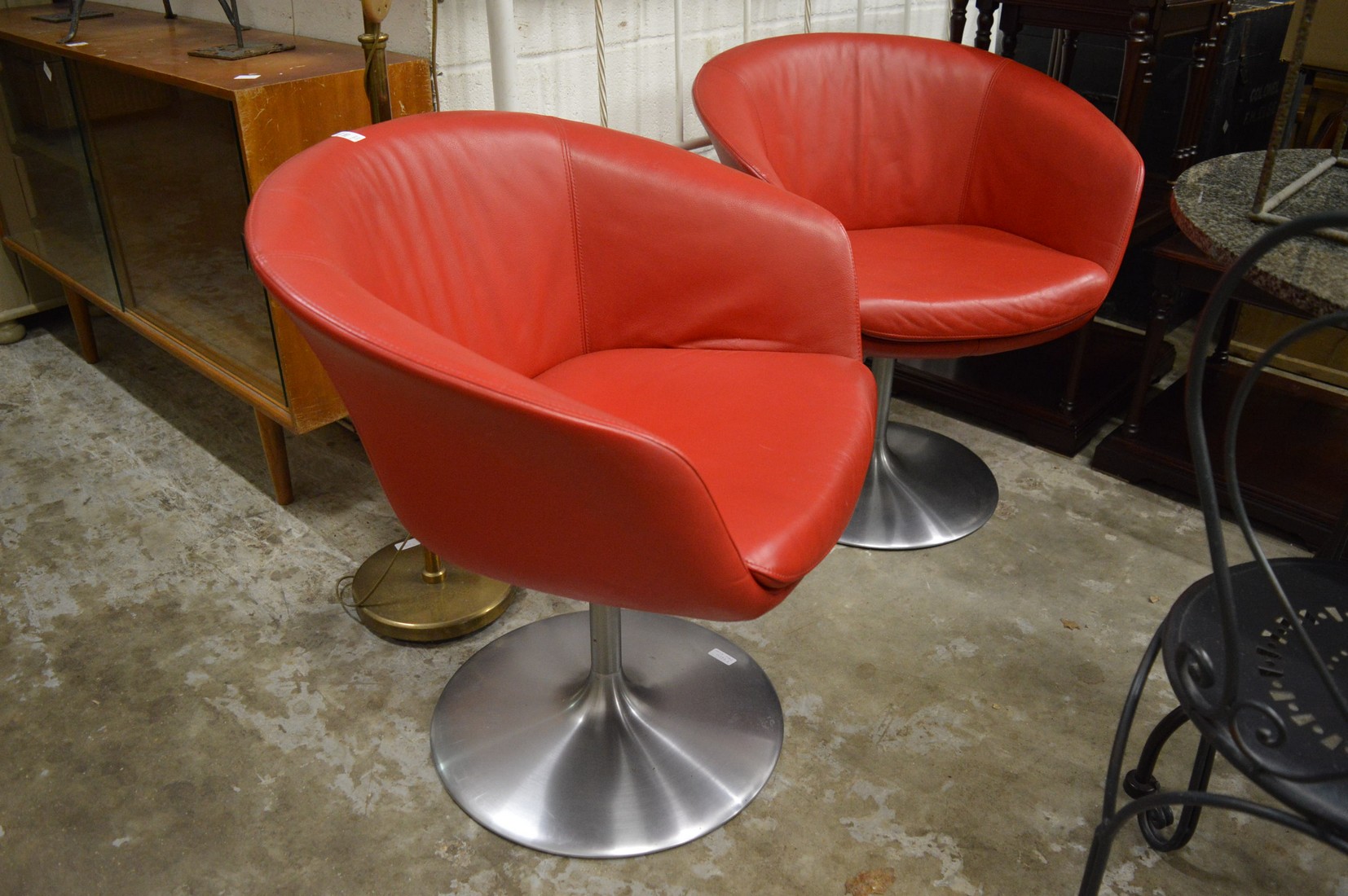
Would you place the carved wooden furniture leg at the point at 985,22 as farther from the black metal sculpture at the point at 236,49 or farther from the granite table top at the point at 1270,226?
the black metal sculpture at the point at 236,49

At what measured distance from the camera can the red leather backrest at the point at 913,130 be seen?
1964 mm

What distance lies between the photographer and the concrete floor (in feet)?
4.53

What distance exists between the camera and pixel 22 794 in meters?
1.49

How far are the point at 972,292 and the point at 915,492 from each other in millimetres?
511

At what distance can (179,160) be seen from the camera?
198 cm

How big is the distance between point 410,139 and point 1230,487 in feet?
3.44

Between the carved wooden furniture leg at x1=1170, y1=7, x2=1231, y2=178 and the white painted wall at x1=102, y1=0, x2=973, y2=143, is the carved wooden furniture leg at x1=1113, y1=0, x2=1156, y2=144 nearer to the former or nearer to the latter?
the carved wooden furniture leg at x1=1170, y1=7, x2=1231, y2=178

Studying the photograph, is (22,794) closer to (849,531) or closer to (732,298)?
(732,298)

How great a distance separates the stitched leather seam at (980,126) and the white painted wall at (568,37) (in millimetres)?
602

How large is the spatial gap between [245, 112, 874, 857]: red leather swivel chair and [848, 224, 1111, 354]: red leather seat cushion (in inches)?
11.2

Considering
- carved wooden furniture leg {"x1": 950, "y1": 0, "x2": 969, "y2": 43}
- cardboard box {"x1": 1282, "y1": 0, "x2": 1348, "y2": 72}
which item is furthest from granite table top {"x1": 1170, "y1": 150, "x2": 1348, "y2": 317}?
cardboard box {"x1": 1282, "y1": 0, "x2": 1348, "y2": 72}

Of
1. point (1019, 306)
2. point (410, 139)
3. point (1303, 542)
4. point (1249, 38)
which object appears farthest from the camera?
point (1249, 38)

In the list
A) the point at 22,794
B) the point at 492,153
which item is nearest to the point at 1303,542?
the point at 492,153

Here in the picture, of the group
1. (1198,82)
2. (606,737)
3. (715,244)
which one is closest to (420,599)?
(606,737)
